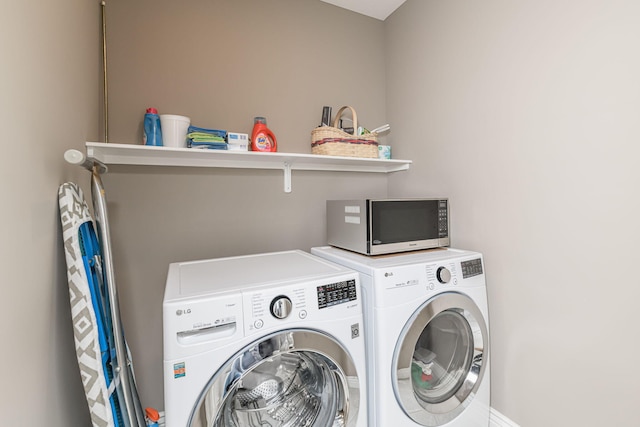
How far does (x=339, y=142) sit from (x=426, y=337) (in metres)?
1.13

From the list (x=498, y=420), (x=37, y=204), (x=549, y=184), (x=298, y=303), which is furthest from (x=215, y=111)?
(x=498, y=420)

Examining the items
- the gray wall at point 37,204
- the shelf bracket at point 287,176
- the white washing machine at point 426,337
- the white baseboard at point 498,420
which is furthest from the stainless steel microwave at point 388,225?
the gray wall at point 37,204

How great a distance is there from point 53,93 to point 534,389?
6.93 feet

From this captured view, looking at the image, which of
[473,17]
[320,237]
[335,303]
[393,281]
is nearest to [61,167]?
[335,303]

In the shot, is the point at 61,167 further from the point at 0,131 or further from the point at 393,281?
the point at 393,281

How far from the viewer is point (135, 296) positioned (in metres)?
1.57

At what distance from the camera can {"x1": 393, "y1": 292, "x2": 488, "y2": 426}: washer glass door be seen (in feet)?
4.14

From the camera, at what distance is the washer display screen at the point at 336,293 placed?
1.10 meters

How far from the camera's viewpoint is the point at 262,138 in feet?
5.47

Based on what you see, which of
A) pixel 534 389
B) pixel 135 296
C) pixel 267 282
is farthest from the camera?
pixel 135 296

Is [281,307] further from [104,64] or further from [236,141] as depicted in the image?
[104,64]

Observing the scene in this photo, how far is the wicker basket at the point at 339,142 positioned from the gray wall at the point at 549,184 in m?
0.42

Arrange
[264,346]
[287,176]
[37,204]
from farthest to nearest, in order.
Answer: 1. [287,176]
2. [264,346]
3. [37,204]

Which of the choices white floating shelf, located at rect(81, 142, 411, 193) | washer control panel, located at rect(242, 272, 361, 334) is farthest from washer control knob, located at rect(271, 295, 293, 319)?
white floating shelf, located at rect(81, 142, 411, 193)
